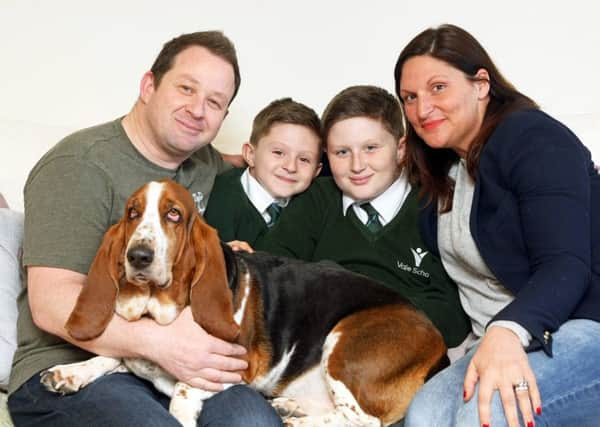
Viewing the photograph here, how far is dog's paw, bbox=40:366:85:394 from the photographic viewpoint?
2166 millimetres

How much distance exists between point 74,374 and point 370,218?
142 centimetres

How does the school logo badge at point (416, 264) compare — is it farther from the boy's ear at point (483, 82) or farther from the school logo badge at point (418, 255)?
the boy's ear at point (483, 82)

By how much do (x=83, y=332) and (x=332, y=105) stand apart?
157cm

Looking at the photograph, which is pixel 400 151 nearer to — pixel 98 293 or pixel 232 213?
pixel 232 213

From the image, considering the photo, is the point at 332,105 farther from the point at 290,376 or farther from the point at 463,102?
the point at 290,376

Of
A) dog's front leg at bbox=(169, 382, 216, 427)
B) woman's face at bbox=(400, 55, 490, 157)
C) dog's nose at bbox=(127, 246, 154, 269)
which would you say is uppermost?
woman's face at bbox=(400, 55, 490, 157)

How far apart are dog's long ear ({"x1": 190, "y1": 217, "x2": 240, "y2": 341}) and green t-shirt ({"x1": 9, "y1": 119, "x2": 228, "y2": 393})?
1.30ft

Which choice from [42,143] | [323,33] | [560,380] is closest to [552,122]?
[560,380]

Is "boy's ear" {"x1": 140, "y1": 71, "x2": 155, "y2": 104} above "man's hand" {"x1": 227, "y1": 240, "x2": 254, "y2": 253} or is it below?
above

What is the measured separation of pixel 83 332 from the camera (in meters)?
2.12

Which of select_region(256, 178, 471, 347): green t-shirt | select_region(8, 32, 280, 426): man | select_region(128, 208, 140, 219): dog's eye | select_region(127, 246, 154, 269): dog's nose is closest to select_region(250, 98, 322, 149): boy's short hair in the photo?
select_region(256, 178, 471, 347): green t-shirt

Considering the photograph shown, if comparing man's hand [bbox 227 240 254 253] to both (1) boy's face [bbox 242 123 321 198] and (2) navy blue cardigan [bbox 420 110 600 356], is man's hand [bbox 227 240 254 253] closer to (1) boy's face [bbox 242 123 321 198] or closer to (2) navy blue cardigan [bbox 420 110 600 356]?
(1) boy's face [bbox 242 123 321 198]

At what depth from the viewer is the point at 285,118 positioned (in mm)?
3242

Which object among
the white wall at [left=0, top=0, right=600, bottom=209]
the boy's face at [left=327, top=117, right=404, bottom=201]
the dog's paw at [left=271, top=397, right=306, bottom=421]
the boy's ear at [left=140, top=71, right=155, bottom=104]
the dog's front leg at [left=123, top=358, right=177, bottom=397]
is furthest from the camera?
the white wall at [left=0, top=0, right=600, bottom=209]
